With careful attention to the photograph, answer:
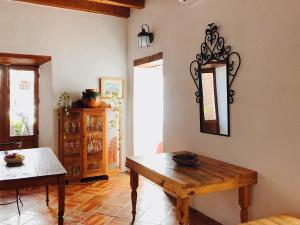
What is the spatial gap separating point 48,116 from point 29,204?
1663 millimetres

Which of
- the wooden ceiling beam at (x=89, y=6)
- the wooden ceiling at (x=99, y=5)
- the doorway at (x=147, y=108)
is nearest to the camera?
the wooden ceiling at (x=99, y=5)

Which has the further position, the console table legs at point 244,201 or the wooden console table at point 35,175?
the console table legs at point 244,201

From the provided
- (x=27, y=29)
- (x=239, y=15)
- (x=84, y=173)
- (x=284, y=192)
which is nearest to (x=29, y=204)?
(x=84, y=173)

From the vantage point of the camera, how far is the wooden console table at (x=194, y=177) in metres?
2.29

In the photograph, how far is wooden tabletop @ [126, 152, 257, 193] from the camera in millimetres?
2359

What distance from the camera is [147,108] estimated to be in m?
5.46

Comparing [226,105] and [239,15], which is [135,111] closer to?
[226,105]

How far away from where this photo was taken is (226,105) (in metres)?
3.04

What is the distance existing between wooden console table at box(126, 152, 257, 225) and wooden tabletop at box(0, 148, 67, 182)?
34.4 inches

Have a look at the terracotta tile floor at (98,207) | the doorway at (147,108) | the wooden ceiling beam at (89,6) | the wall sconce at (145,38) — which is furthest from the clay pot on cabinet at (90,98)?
the wooden ceiling beam at (89,6)

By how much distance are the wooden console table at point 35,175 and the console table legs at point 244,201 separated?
175 cm

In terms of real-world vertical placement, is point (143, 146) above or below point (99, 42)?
below

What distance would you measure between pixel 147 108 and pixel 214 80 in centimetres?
243

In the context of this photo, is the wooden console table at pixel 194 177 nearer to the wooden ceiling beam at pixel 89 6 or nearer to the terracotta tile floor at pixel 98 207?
the terracotta tile floor at pixel 98 207
